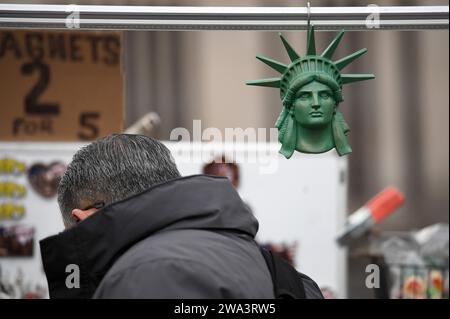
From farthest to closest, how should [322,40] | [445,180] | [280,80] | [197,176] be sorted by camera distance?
[445,180] → [322,40] → [280,80] → [197,176]

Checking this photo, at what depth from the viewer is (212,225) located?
1.13 meters

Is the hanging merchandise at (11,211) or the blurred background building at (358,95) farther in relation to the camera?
the blurred background building at (358,95)

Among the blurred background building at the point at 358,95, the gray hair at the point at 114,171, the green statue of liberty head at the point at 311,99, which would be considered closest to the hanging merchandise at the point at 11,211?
the blurred background building at the point at 358,95

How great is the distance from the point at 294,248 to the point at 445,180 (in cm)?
171

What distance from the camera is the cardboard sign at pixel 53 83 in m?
3.36

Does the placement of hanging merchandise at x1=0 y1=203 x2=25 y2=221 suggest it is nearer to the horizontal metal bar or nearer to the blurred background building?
the blurred background building

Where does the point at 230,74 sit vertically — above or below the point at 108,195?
above

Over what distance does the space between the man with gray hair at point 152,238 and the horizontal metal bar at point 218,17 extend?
55 centimetres

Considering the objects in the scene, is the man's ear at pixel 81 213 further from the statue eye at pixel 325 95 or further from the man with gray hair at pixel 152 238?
the statue eye at pixel 325 95

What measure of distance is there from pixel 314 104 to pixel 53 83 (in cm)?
225

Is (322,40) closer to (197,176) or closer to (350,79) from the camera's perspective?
(350,79)

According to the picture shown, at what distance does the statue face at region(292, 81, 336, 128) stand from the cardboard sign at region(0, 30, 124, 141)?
5.65ft

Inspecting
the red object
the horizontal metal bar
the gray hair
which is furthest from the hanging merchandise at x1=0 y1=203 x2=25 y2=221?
the gray hair
